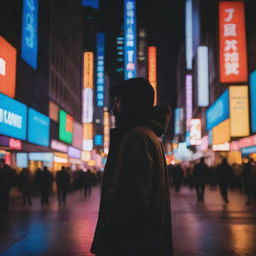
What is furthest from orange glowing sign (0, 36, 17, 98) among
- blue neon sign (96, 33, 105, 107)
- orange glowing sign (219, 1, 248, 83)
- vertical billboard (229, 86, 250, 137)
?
blue neon sign (96, 33, 105, 107)

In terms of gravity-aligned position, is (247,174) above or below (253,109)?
below

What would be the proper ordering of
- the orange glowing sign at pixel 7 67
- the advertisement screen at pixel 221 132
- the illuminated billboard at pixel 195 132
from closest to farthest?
the orange glowing sign at pixel 7 67 → the advertisement screen at pixel 221 132 → the illuminated billboard at pixel 195 132

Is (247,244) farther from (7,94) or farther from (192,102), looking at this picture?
(192,102)

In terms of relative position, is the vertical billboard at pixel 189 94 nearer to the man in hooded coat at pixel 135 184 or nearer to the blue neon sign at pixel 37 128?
the blue neon sign at pixel 37 128

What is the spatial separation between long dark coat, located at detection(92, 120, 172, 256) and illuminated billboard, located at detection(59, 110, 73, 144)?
34.7 metres

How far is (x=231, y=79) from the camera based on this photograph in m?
28.8

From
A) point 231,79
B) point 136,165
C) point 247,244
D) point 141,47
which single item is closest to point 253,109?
point 231,79

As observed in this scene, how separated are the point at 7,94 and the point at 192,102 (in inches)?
2011

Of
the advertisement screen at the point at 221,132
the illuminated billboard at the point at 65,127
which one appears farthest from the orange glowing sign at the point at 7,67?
the illuminated billboard at the point at 65,127

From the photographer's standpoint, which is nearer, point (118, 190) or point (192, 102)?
point (118, 190)

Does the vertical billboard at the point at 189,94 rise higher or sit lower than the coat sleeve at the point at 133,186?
higher

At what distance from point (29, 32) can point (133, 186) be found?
80.9ft

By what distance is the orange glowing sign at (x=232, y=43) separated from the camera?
1127 inches

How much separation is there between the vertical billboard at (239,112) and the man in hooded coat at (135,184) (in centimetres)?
2615
